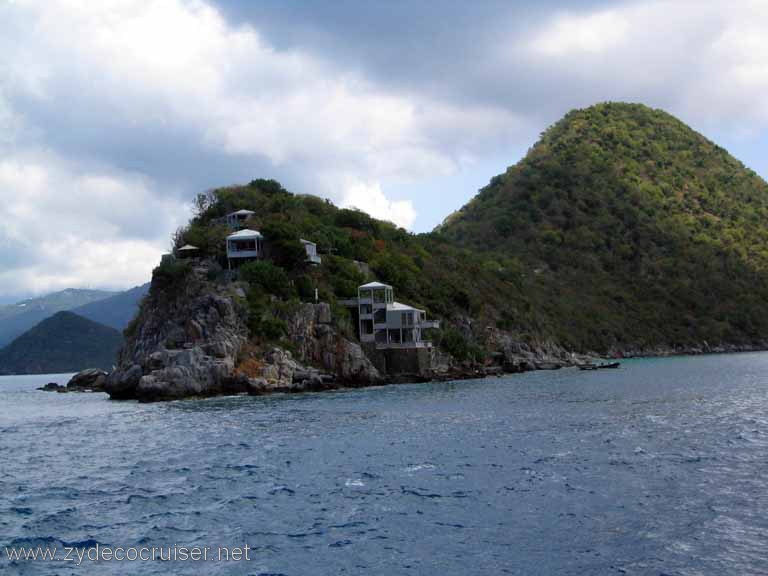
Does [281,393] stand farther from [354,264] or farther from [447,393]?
[354,264]

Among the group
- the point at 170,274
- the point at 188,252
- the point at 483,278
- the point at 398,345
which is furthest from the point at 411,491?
the point at 483,278

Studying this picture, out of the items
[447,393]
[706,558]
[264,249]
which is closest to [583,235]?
[264,249]

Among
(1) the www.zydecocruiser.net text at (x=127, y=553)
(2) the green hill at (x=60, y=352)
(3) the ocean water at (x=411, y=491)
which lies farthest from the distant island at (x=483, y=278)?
(2) the green hill at (x=60, y=352)

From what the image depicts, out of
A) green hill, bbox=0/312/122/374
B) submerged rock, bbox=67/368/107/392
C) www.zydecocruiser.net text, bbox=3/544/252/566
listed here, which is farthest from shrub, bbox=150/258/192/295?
green hill, bbox=0/312/122/374

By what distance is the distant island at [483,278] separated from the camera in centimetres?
6228

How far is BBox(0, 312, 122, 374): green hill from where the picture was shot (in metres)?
186

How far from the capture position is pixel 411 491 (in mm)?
20344

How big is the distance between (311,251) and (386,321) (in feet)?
37.2

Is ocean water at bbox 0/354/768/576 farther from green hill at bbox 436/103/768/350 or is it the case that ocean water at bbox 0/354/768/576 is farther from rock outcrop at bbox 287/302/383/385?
green hill at bbox 436/103/768/350

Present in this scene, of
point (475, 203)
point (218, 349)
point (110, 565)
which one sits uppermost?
point (475, 203)

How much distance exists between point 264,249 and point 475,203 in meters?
113

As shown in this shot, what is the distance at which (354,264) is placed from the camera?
81.0 m

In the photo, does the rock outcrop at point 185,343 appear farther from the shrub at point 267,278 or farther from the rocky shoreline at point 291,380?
the shrub at point 267,278

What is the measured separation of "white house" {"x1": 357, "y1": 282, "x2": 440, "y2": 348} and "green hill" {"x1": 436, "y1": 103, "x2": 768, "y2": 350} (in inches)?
1520
